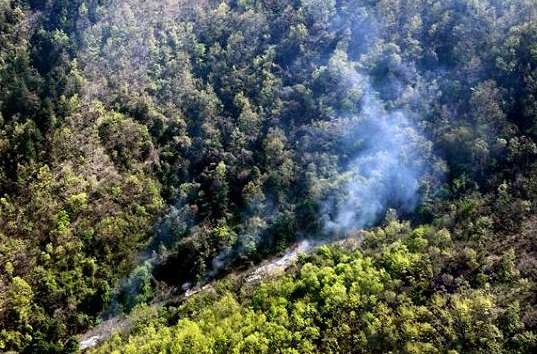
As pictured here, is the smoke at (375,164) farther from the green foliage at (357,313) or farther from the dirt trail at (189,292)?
the green foliage at (357,313)

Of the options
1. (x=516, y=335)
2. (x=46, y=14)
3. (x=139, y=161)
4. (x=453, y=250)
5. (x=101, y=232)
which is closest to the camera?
(x=516, y=335)

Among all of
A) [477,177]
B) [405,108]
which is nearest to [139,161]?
[405,108]

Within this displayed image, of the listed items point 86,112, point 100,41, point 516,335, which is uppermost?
point 100,41

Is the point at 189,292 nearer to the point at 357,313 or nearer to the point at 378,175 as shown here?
the point at 357,313

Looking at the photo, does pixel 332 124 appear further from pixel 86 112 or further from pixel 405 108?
pixel 86 112

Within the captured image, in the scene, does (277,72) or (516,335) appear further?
(277,72)

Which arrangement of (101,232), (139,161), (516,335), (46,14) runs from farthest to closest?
(46,14), (139,161), (101,232), (516,335)

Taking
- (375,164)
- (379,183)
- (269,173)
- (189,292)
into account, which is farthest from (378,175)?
(189,292)

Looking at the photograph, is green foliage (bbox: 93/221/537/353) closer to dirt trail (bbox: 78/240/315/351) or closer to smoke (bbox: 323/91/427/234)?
dirt trail (bbox: 78/240/315/351)
